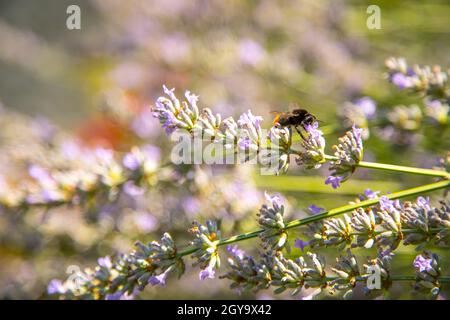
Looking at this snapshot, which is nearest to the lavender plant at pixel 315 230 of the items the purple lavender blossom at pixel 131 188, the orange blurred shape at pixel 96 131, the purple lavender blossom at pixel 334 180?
the purple lavender blossom at pixel 334 180

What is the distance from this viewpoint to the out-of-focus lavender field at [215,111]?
136 cm

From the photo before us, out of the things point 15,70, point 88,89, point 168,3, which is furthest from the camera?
point 15,70

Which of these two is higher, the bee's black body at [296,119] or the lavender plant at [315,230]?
the bee's black body at [296,119]

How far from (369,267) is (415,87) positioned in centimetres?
51

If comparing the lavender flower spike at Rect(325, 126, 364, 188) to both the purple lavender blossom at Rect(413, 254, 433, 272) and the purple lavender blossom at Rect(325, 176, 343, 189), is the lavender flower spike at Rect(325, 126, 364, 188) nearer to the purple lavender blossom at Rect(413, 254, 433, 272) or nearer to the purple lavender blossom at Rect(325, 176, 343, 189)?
the purple lavender blossom at Rect(325, 176, 343, 189)

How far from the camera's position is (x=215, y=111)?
1800 mm

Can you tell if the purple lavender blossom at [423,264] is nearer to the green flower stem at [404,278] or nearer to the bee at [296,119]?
the green flower stem at [404,278]

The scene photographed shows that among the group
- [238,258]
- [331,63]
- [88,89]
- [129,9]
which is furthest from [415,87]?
[88,89]

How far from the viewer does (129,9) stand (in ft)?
8.74

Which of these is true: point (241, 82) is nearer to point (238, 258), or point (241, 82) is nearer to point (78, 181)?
point (78, 181)

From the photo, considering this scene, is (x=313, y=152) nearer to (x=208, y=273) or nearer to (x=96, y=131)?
(x=208, y=273)

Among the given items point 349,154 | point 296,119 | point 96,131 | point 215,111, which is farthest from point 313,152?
point 96,131

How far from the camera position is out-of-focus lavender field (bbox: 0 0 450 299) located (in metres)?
1.36

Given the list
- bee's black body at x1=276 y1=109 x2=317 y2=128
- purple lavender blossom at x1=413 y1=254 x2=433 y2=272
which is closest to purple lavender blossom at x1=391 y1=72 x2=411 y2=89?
bee's black body at x1=276 y1=109 x2=317 y2=128
